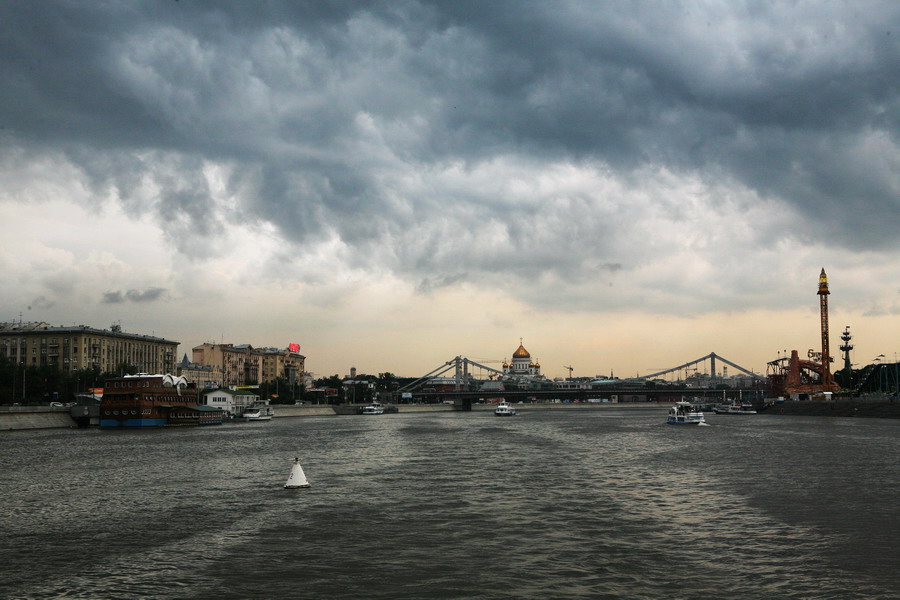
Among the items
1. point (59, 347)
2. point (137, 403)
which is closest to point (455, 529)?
point (137, 403)

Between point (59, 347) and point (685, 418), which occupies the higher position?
point (59, 347)

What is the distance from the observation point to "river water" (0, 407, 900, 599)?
63.4ft

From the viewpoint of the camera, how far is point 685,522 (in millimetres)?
27797

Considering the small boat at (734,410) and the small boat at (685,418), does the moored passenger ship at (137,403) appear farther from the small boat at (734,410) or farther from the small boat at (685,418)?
the small boat at (734,410)

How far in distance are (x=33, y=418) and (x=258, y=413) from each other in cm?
4908

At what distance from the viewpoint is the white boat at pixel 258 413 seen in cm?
14400

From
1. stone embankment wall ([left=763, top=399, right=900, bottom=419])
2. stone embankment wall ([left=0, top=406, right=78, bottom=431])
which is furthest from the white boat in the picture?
stone embankment wall ([left=763, top=399, right=900, bottom=419])

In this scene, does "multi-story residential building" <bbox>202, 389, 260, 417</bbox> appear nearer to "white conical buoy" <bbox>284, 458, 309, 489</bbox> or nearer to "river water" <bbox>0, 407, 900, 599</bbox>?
"river water" <bbox>0, 407, 900, 599</bbox>

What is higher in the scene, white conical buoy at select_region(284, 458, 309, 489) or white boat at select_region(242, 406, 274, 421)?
white conical buoy at select_region(284, 458, 309, 489)

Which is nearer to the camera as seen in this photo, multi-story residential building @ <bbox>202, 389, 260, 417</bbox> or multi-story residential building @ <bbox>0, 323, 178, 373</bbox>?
multi-story residential building @ <bbox>202, 389, 260, 417</bbox>

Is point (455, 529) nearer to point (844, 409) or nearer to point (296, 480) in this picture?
point (296, 480)

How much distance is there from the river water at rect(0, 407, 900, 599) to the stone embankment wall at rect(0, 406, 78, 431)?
50359mm

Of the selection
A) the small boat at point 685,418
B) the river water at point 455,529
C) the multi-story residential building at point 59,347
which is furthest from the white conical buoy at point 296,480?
the multi-story residential building at point 59,347

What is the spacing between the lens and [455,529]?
1036 inches
